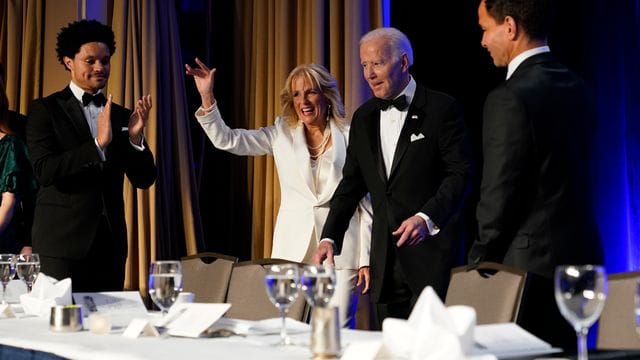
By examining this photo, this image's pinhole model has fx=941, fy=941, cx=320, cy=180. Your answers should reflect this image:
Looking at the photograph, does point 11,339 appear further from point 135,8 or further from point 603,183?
point 135,8

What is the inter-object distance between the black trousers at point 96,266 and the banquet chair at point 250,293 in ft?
3.46

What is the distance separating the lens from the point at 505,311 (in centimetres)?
242

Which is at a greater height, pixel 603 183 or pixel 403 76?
pixel 403 76

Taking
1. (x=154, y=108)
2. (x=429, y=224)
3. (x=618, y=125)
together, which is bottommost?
(x=429, y=224)

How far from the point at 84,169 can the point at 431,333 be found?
2854mm

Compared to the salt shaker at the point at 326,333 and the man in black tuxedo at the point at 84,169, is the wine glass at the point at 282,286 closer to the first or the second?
the salt shaker at the point at 326,333

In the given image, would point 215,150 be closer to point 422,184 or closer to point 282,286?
point 422,184

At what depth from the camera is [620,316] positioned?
90.7 inches

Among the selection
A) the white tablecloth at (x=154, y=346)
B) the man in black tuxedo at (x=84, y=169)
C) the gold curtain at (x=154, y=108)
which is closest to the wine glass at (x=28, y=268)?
the white tablecloth at (x=154, y=346)

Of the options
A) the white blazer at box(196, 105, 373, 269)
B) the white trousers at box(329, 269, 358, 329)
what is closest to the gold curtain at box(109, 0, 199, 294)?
the white blazer at box(196, 105, 373, 269)

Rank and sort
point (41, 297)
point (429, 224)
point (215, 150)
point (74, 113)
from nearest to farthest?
point (41, 297), point (429, 224), point (74, 113), point (215, 150)

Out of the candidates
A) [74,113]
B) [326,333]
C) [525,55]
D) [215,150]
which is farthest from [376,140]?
[215,150]

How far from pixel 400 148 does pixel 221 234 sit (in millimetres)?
3001

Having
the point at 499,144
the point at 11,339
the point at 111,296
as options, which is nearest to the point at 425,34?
the point at 499,144
